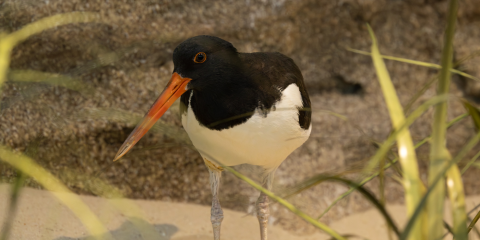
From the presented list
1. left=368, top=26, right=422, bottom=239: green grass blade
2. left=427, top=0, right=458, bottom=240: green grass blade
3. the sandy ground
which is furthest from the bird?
left=427, top=0, right=458, bottom=240: green grass blade

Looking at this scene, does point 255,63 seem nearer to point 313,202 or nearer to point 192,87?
point 192,87

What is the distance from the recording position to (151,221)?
3.68 metres

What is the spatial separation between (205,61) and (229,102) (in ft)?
0.90

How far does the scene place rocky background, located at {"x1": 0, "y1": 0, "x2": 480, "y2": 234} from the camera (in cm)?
345

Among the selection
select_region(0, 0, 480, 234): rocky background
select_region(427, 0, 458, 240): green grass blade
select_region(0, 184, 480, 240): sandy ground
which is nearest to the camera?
select_region(427, 0, 458, 240): green grass blade

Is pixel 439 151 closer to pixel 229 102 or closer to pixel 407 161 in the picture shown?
pixel 407 161

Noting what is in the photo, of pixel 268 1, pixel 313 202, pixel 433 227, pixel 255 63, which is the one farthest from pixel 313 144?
pixel 433 227

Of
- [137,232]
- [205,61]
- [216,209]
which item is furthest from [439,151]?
[137,232]

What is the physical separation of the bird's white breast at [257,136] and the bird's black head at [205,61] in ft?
0.94

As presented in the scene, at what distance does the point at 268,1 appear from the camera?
167 inches

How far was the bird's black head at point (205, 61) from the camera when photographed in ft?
8.27

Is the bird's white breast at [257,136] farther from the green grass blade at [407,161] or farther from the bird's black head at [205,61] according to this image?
the green grass blade at [407,161]

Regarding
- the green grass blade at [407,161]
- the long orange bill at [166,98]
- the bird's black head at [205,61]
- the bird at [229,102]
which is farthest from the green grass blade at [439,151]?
the long orange bill at [166,98]

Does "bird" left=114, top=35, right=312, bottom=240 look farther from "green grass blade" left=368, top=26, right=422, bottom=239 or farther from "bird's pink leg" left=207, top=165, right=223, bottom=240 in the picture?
"green grass blade" left=368, top=26, right=422, bottom=239
